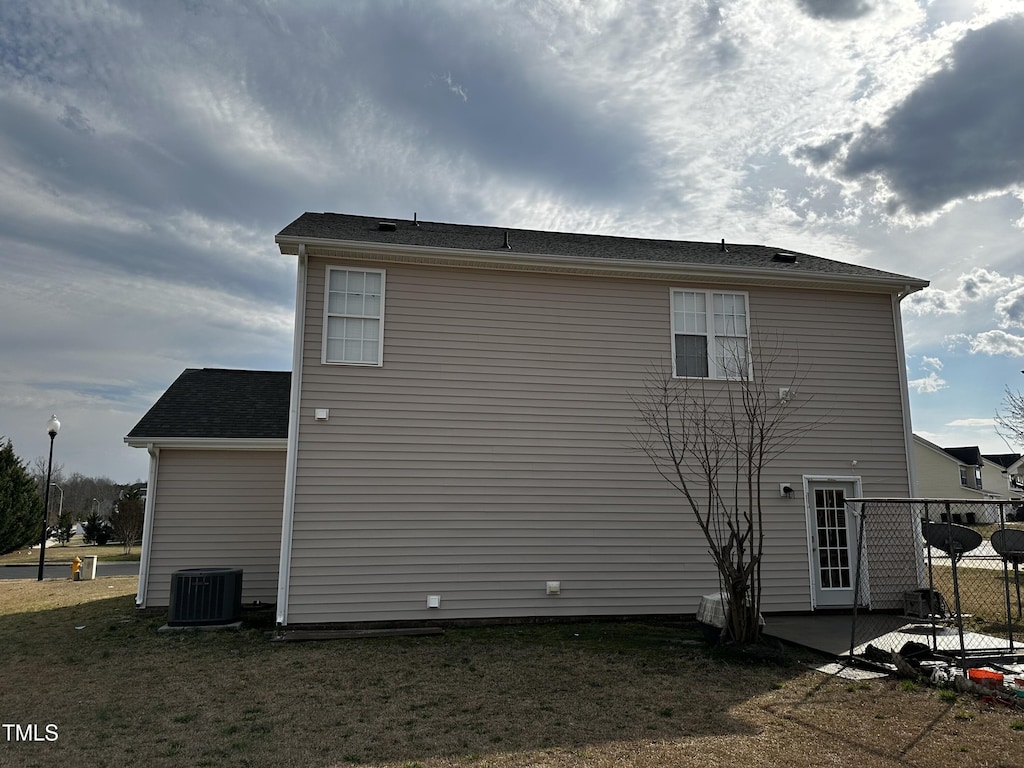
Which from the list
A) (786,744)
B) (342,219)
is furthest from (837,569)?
(342,219)

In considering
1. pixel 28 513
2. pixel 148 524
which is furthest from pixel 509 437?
pixel 28 513

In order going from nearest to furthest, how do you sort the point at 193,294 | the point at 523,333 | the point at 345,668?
the point at 345,668 < the point at 523,333 < the point at 193,294

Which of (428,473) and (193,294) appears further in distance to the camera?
(193,294)

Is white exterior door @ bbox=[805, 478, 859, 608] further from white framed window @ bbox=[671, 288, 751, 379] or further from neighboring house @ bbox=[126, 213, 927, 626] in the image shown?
white framed window @ bbox=[671, 288, 751, 379]

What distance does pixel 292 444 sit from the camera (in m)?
8.38

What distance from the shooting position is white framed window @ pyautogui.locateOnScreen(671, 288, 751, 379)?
963cm

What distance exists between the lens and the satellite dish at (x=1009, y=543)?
688 centimetres

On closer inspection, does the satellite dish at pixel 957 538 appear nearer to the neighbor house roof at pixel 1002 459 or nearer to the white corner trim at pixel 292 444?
the white corner trim at pixel 292 444

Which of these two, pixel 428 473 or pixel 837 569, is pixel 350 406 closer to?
pixel 428 473

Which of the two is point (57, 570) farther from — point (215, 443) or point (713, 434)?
point (713, 434)

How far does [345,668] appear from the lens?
654 cm

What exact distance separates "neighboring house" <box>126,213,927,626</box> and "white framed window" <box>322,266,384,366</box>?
0.03m

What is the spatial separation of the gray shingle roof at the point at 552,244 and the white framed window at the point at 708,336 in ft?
2.06

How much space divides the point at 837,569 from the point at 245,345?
1349 cm
